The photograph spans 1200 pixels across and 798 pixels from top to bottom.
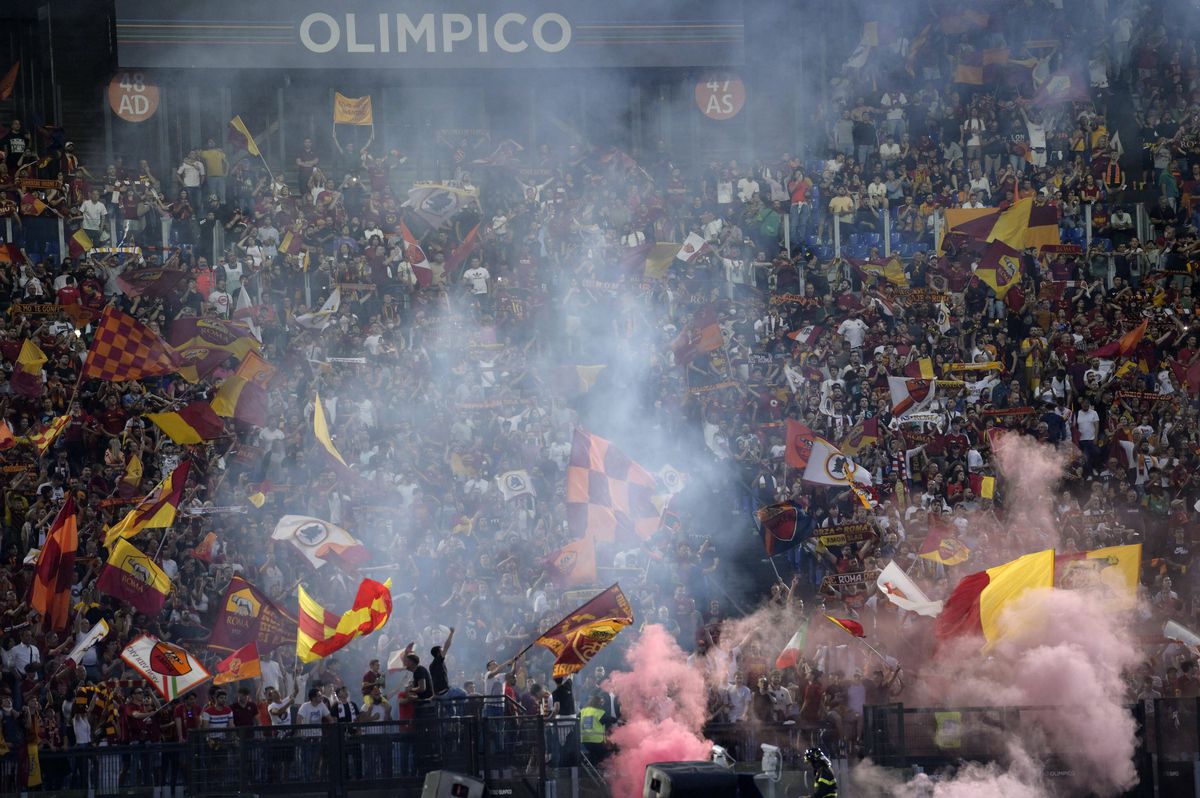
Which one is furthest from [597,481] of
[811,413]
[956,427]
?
[956,427]

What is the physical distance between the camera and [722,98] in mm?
25125

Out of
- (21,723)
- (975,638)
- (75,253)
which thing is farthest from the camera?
(75,253)

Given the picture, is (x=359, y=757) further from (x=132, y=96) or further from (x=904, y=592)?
(x=132, y=96)

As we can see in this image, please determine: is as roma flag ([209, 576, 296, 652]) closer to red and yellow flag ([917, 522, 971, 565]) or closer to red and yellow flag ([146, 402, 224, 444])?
red and yellow flag ([146, 402, 224, 444])

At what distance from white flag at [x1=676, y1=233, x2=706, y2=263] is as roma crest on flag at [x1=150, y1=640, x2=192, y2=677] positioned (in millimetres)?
9893

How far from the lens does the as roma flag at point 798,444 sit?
57.1 ft

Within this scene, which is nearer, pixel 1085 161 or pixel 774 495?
pixel 774 495

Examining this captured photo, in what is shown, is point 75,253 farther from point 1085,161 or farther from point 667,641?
point 1085,161

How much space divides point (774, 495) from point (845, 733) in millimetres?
4513

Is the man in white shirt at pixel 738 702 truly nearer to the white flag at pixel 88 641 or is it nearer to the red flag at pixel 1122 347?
the white flag at pixel 88 641

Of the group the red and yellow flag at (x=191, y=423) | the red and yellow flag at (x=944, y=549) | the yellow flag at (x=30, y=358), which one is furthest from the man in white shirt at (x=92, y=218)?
the red and yellow flag at (x=944, y=549)

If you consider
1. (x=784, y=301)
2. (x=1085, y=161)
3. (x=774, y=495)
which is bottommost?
(x=774, y=495)

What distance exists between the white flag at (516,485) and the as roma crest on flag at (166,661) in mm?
4817

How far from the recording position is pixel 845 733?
1302cm
